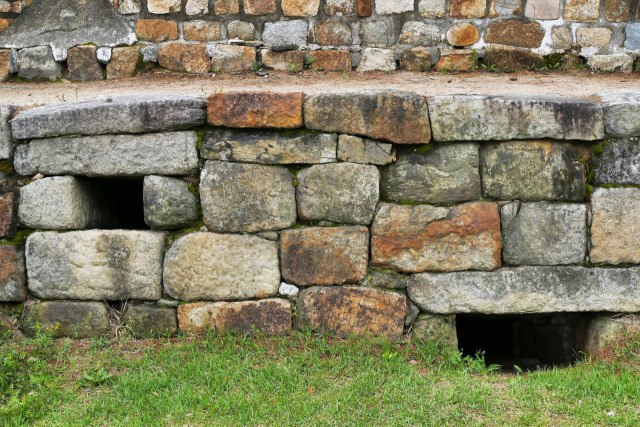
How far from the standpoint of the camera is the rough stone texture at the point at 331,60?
5.47 m

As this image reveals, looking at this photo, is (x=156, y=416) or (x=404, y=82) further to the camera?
(x=404, y=82)

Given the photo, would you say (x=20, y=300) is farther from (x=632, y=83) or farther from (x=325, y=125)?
(x=632, y=83)

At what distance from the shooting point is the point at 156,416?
9.66ft

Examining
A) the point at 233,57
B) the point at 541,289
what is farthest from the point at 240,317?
the point at 233,57

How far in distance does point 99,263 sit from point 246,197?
1032 millimetres

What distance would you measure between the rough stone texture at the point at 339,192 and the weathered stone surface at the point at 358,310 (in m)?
0.45

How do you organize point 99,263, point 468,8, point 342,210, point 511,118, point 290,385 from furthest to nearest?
point 468,8, point 99,263, point 342,210, point 511,118, point 290,385

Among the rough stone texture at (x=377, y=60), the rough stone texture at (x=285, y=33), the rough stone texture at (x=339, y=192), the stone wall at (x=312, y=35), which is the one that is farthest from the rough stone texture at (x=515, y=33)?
the rough stone texture at (x=339, y=192)

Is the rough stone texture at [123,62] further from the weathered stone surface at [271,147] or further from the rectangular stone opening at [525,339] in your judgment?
Answer: the rectangular stone opening at [525,339]

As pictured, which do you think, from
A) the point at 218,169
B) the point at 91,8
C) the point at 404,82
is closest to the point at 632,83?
the point at 404,82

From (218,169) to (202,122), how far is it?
0.31 metres

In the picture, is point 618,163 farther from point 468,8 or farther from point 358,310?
point 468,8

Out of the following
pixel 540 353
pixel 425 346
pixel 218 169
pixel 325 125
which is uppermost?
pixel 325 125

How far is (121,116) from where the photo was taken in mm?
3609
